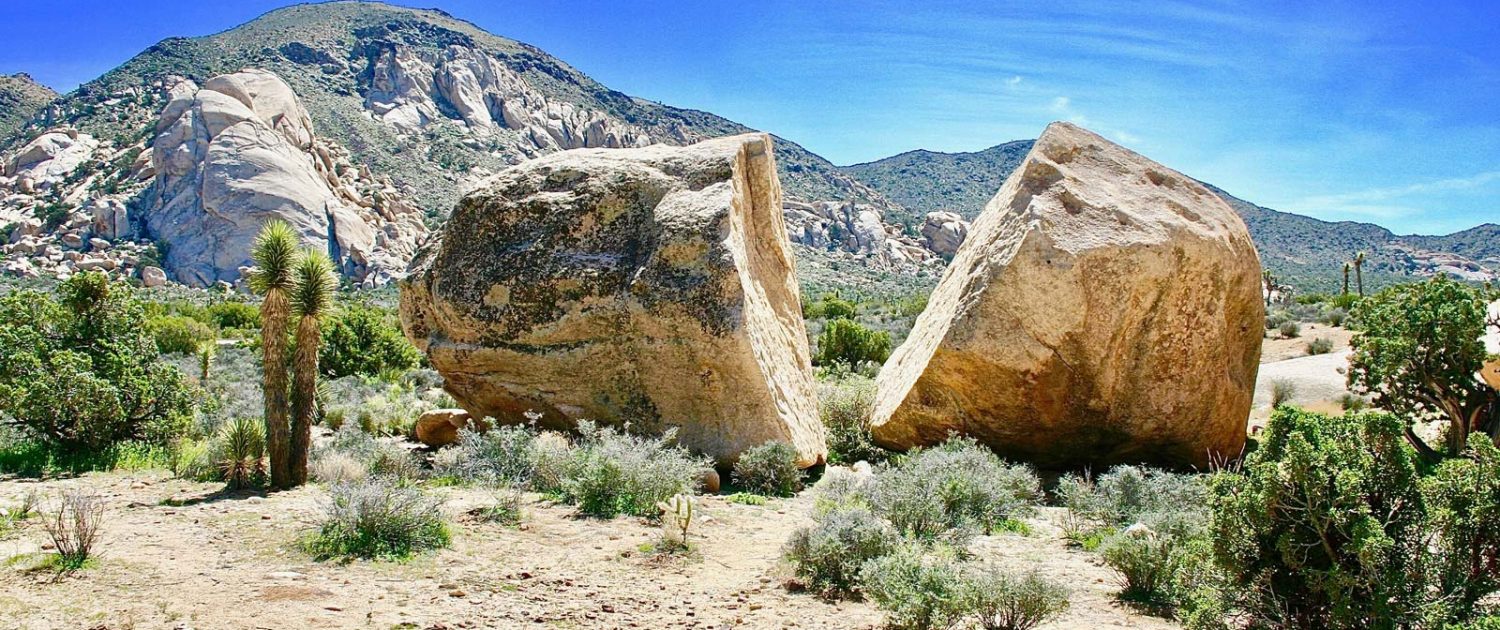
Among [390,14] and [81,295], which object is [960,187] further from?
[81,295]

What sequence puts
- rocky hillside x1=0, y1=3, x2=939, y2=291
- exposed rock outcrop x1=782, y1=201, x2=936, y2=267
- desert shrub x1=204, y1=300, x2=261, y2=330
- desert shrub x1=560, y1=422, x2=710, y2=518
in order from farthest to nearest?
exposed rock outcrop x1=782, y1=201, x2=936, y2=267 → rocky hillside x1=0, y1=3, x2=939, y2=291 → desert shrub x1=204, y1=300, x2=261, y2=330 → desert shrub x1=560, y1=422, x2=710, y2=518

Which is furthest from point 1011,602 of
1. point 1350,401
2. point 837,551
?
point 1350,401

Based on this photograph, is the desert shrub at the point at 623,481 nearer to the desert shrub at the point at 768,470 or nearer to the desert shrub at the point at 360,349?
the desert shrub at the point at 768,470

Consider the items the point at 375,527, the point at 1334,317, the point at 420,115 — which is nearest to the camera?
the point at 375,527

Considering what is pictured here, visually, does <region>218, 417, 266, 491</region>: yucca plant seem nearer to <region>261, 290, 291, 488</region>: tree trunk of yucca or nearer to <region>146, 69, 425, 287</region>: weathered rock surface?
<region>261, 290, 291, 488</region>: tree trunk of yucca

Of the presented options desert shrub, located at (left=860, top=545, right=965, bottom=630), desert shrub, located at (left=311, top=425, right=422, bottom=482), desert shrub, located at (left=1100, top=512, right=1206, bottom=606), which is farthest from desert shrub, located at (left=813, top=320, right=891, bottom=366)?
desert shrub, located at (left=860, top=545, right=965, bottom=630)

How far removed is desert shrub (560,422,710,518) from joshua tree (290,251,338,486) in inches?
110

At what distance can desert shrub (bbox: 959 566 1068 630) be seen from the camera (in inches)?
205

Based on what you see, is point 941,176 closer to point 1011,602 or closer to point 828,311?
point 828,311

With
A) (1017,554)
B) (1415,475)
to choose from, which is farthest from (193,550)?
(1415,475)

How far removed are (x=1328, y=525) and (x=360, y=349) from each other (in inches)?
958

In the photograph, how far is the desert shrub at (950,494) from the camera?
7723 millimetres

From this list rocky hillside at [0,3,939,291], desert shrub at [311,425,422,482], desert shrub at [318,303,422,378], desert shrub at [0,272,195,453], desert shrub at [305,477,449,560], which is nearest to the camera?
desert shrub at [305,477,449,560]

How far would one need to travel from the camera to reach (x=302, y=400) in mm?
9430
